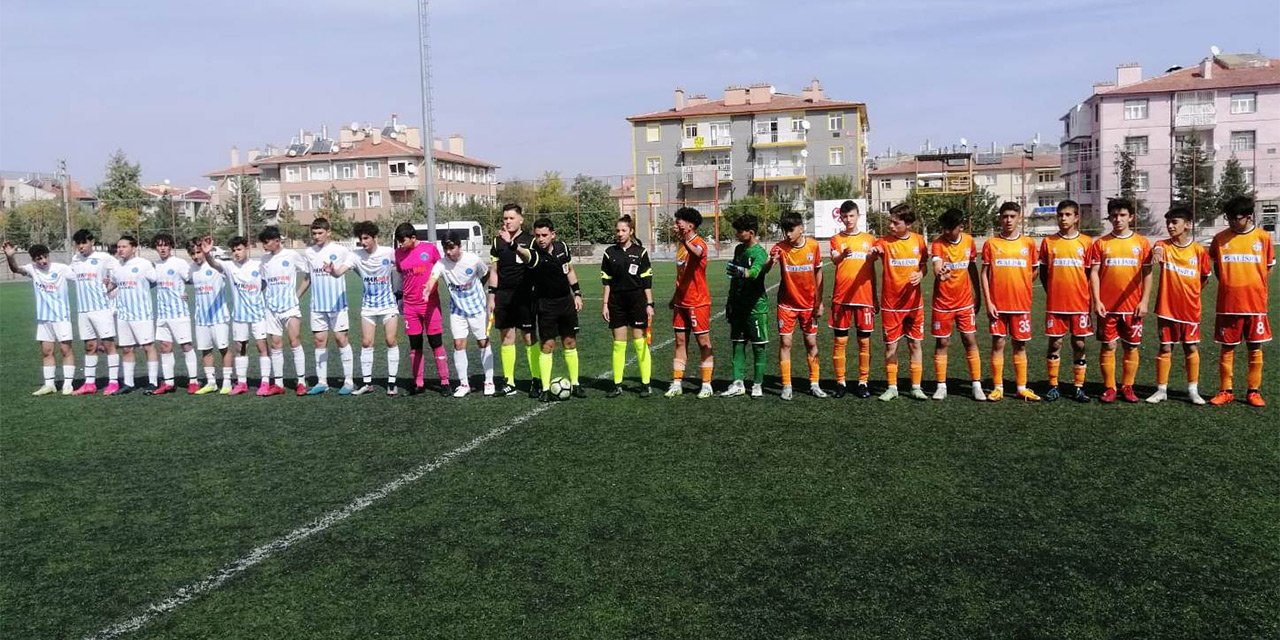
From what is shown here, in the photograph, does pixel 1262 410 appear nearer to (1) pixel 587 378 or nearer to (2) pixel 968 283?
(2) pixel 968 283

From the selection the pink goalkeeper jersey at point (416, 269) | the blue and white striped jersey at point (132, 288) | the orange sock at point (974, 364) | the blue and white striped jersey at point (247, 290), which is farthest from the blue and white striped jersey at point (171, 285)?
the orange sock at point (974, 364)

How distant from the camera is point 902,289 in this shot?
8.48 meters

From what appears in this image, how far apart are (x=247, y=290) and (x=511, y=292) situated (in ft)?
9.77

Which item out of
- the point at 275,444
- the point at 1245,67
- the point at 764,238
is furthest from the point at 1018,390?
the point at 1245,67

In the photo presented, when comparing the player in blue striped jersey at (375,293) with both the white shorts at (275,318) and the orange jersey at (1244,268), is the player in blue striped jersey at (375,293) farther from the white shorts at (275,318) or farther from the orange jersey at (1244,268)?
the orange jersey at (1244,268)

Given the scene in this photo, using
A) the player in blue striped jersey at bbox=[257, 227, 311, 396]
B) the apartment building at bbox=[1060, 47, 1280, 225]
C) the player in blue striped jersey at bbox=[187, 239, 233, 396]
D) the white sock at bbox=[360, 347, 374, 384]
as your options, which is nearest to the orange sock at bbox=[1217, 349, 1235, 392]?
the white sock at bbox=[360, 347, 374, 384]

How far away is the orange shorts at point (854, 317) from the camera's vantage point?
8625 millimetres

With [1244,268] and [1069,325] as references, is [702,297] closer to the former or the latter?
[1069,325]

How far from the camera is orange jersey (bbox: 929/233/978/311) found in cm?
833

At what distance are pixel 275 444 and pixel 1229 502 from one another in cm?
672

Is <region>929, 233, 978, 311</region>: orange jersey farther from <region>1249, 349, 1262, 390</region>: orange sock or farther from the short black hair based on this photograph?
<region>1249, 349, 1262, 390</region>: orange sock

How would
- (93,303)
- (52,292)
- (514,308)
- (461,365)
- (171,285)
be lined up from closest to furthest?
(514,308) → (461,365) → (171,285) → (93,303) → (52,292)

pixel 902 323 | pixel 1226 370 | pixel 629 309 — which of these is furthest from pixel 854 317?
pixel 1226 370

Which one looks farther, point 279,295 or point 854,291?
point 279,295
